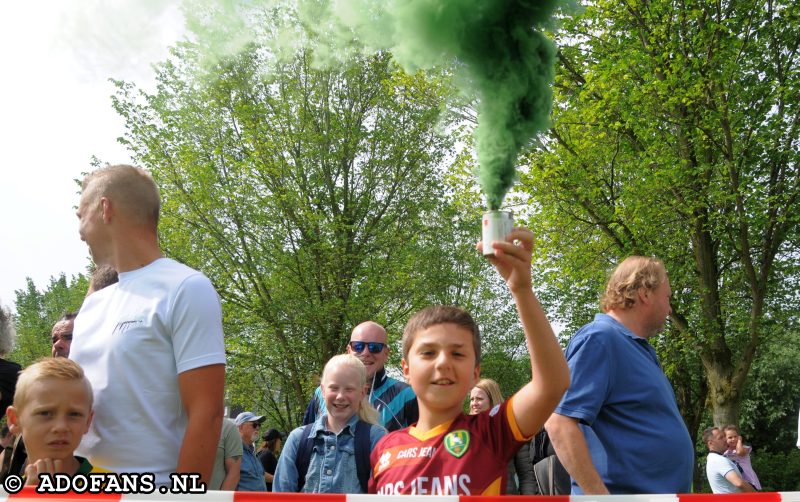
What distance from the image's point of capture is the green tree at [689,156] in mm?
14297

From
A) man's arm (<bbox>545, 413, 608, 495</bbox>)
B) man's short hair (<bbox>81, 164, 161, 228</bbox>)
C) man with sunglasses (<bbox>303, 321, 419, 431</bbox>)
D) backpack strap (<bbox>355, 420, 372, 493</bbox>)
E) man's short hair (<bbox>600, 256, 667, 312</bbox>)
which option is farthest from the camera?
man with sunglasses (<bbox>303, 321, 419, 431</bbox>)

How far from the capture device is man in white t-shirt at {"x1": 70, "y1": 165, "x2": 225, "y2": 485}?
263 centimetres

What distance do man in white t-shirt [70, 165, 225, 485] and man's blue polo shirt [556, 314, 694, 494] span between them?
61.2 inches

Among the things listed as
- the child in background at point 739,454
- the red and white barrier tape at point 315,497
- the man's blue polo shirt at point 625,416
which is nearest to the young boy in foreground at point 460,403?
the red and white barrier tape at point 315,497

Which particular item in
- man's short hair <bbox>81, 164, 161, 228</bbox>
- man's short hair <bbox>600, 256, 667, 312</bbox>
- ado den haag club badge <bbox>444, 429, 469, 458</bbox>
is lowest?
ado den haag club badge <bbox>444, 429, 469, 458</bbox>

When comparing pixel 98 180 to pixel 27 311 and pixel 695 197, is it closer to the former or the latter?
pixel 695 197

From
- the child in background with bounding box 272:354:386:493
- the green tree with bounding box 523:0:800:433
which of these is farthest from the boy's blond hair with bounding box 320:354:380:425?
the green tree with bounding box 523:0:800:433

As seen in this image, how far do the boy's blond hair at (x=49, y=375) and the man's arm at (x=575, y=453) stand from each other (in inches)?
75.1

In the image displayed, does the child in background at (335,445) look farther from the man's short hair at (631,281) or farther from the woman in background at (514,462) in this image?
the man's short hair at (631,281)

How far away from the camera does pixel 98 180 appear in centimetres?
300

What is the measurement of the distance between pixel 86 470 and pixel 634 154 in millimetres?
14697

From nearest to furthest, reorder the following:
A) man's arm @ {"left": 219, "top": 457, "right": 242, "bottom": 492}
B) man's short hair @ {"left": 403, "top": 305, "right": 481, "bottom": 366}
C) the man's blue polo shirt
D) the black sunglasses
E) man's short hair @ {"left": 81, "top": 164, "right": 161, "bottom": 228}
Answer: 1. man's short hair @ {"left": 403, "top": 305, "right": 481, "bottom": 366}
2. man's short hair @ {"left": 81, "top": 164, "right": 161, "bottom": 228}
3. the man's blue polo shirt
4. the black sunglasses
5. man's arm @ {"left": 219, "top": 457, "right": 242, "bottom": 492}

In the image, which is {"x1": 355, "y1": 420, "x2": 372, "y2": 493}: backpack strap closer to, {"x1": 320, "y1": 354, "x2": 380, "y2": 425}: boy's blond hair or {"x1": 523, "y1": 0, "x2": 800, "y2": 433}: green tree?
{"x1": 320, "y1": 354, "x2": 380, "y2": 425}: boy's blond hair

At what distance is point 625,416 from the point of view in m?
3.27
